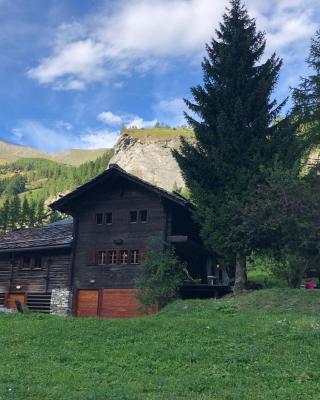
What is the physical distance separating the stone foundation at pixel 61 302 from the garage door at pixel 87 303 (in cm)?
70

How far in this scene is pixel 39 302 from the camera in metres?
34.8

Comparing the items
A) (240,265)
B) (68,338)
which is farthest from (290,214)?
(68,338)

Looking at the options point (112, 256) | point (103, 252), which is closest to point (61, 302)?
point (103, 252)

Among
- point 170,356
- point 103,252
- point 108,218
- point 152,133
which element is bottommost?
point 170,356

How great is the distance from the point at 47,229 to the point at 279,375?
28853mm

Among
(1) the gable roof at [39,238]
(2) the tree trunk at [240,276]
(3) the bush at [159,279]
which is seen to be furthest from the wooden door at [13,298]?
(2) the tree trunk at [240,276]

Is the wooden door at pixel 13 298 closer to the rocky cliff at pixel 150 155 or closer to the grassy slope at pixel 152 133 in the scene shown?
the rocky cliff at pixel 150 155

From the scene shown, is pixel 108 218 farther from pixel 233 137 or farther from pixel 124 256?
pixel 233 137

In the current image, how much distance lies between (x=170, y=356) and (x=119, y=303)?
17.1 m

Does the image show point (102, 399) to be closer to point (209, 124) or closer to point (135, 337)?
point (135, 337)

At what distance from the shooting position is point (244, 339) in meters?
16.1

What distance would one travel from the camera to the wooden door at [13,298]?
35.5 meters

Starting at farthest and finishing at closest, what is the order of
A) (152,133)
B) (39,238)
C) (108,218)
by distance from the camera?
1. (152,133)
2. (39,238)
3. (108,218)

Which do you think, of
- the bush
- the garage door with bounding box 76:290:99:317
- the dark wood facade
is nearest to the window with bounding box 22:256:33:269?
the dark wood facade
